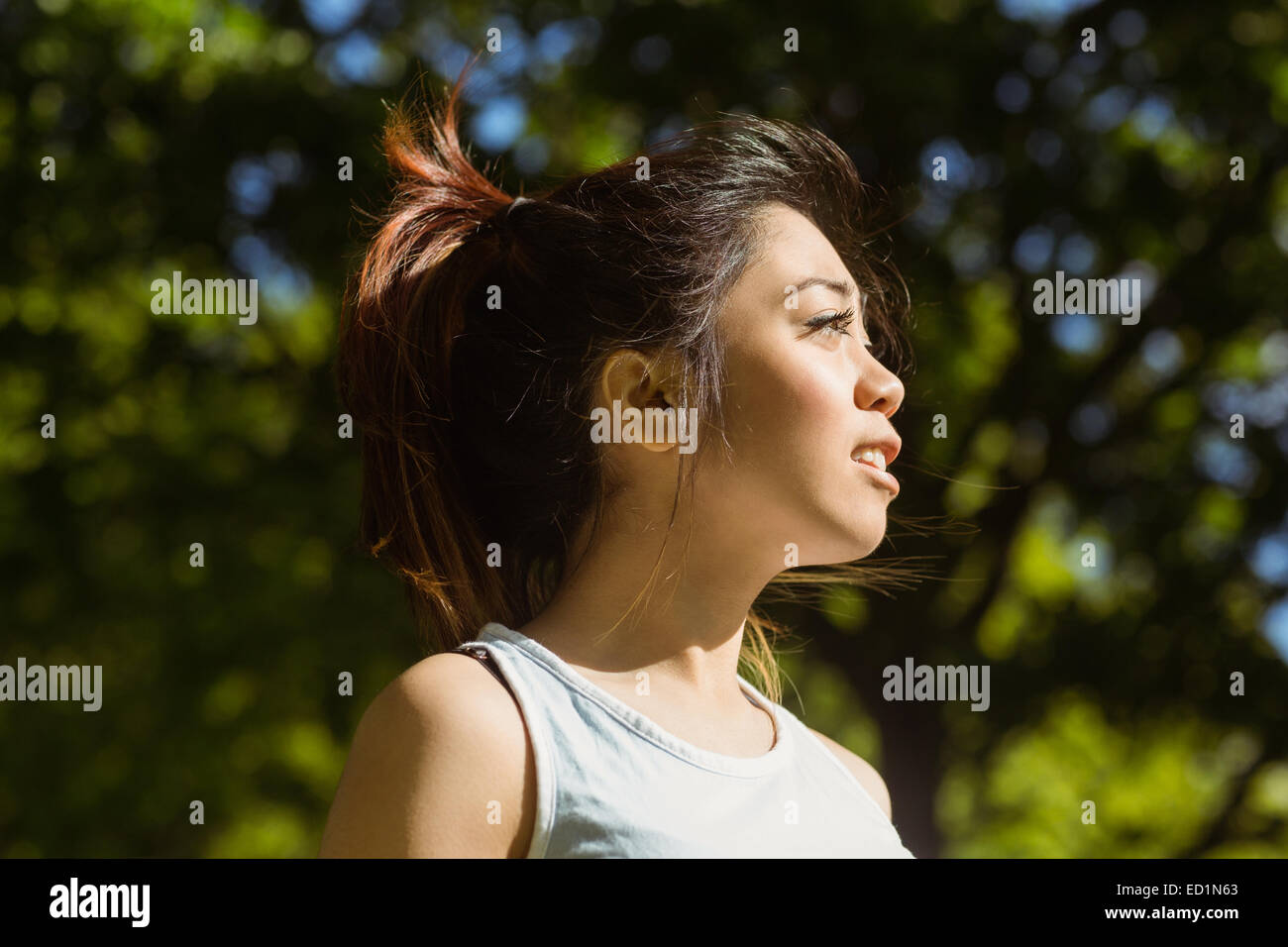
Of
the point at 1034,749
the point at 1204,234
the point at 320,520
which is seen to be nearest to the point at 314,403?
the point at 320,520

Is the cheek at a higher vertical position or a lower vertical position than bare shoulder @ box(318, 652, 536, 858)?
higher

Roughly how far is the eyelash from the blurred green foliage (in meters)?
3.03

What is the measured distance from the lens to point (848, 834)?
6.53 ft

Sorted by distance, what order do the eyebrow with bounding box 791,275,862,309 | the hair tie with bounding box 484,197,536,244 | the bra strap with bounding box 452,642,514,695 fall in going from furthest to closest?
the hair tie with bounding box 484,197,536,244
the eyebrow with bounding box 791,275,862,309
the bra strap with bounding box 452,642,514,695

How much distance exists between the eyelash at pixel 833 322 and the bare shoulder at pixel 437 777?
0.74 m

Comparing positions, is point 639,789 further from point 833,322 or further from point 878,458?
point 833,322

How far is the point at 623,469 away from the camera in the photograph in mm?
2066

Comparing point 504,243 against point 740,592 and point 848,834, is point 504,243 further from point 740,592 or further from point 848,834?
point 848,834

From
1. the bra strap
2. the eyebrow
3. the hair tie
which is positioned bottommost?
the bra strap

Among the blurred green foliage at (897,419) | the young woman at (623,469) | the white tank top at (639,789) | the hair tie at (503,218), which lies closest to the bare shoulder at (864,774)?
the young woman at (623,469)

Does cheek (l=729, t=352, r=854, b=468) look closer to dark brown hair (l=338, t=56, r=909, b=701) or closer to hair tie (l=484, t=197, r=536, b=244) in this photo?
dark brown hair (l=338, t=56, r=909, b=701)

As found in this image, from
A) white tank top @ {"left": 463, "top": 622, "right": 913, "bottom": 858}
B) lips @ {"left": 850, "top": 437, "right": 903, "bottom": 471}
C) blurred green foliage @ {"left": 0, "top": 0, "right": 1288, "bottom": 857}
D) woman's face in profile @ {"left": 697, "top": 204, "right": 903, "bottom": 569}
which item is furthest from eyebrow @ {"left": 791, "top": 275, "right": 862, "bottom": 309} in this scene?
blurred green foliage @ {"left": 0, "top": 0, "right": 1288, "bottom": 857}

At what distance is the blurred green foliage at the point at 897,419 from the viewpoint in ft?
18.1

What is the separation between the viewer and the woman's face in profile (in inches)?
76.4
